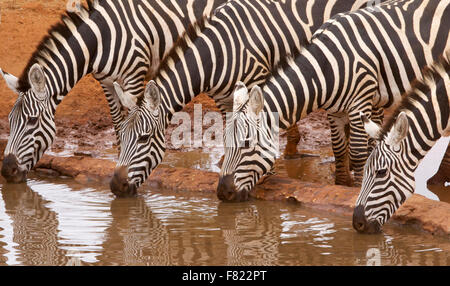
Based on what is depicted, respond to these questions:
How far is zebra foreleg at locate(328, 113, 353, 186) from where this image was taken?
10.2 metres

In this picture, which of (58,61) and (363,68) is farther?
(58,61)

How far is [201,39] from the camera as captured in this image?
400 inches

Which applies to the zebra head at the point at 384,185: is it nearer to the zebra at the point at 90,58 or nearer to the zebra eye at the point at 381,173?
the zebra eye at the point at 381,173

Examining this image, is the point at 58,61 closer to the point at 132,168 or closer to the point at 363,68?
the point at 132,168

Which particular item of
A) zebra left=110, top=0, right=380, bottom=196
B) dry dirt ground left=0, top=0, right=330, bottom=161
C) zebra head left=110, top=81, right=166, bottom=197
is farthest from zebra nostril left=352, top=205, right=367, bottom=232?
dry dirt ground left=0, top=0, right=330, bottom=161

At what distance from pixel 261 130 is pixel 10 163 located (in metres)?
3.19

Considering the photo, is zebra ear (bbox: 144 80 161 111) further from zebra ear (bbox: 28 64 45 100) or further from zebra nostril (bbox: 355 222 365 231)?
zebra nostril (bbox: 355 222 365 231)

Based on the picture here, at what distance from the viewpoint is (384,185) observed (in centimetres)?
771

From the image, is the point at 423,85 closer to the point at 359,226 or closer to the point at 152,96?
the point at 359,226

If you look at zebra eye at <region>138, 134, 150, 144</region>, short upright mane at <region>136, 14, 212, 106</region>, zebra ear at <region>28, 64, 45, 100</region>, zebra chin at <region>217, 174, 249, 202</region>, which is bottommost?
zebra chin at <region>217, 174, 249, 202</region>

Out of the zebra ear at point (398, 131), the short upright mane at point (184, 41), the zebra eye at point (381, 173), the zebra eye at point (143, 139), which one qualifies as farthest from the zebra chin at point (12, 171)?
the zebra ear at point (398, 131)

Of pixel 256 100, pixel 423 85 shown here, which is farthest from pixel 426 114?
pixel 256 100

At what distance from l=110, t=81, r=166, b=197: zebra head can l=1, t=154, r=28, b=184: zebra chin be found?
4.77ft

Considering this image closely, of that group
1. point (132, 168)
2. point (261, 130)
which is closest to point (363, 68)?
point (261, 130)
